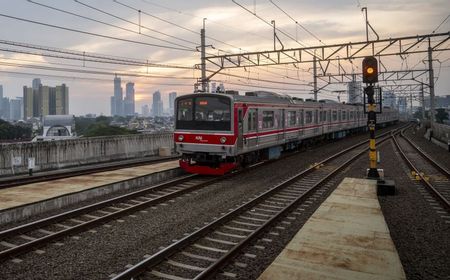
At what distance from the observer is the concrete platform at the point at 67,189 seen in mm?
9141

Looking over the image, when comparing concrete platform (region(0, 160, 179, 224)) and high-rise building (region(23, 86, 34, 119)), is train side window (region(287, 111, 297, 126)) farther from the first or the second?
high-rise building (region(23, 86, 34, 119))

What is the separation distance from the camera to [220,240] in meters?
7.32

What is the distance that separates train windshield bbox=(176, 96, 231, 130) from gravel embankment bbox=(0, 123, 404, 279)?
123 inches

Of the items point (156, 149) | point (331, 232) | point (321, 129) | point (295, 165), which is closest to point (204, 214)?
point (331, 232)

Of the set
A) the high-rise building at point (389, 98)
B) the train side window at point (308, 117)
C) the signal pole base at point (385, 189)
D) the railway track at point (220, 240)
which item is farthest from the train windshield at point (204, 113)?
the high-rise building at point (389, 98)

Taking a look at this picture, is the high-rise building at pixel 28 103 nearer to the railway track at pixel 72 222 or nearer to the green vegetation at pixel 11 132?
the green vegetation at pixel 11 132

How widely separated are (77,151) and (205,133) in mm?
7062

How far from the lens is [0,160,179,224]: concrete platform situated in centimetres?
914

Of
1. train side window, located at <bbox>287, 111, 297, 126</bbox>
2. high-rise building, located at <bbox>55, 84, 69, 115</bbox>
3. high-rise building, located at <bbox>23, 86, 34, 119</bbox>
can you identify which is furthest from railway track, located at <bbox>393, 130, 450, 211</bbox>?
high-rise building, located at <bbox>23, 86, 34, 119</bbox>

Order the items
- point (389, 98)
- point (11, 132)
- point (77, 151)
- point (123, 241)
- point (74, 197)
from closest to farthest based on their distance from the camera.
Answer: point (123, 241), point (74, 197), point (77, 151), point (11, 132), point (389, 98)

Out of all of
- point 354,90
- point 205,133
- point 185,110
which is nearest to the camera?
point 205,133

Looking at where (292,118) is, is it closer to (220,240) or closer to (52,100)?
(220,240)

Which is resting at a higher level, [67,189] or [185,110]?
[185,110]

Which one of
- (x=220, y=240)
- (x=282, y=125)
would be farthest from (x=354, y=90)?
(x=220, y=240)
